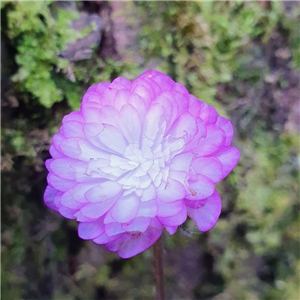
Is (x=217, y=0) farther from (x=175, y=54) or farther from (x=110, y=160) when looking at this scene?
(x=110, y=160)

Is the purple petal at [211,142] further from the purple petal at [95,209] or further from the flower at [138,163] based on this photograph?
the purple petal at [95,209]

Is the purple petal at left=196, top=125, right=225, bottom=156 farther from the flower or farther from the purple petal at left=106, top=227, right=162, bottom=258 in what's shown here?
the purple petal at left=106, top=227, right=162, bottom=258

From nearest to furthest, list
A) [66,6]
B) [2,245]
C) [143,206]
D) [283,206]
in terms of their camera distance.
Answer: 1. [143,206]
2. [66,6]
3. [2,245]
4. [283,206]

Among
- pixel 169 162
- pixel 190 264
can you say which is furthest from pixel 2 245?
pixel 169 162

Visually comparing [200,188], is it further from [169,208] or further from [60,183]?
[60,183]

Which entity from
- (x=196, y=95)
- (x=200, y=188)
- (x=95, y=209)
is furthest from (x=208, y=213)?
(x=196, y=95)

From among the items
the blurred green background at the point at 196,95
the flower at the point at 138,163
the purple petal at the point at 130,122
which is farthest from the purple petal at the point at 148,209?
the blurred green background at the point at 196,95

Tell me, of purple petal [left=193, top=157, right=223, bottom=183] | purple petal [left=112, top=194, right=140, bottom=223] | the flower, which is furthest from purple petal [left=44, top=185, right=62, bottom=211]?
purple petal [left=193, top=157, right=223, bottom=183]
